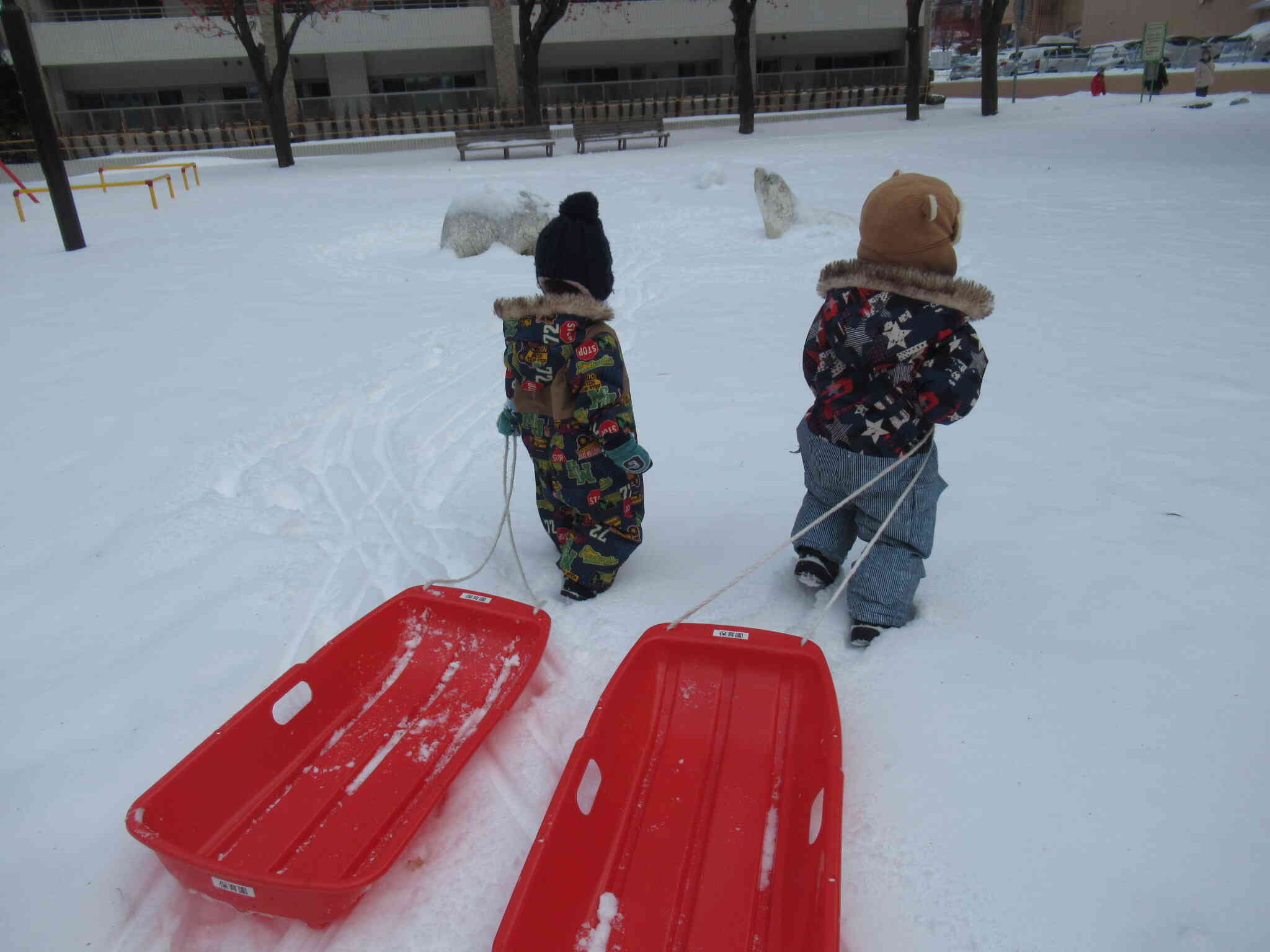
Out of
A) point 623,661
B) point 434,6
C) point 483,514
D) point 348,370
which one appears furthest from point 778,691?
point 434,6

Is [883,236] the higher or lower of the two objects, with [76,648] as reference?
higher

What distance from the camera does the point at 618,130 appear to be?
59.7 ft

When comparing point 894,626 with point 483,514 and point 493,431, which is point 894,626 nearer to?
point 483,514

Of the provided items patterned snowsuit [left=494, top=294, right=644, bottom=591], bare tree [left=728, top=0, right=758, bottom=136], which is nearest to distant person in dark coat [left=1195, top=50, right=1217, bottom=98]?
bare tree [left=728, top=0, right=758, bottom=136]

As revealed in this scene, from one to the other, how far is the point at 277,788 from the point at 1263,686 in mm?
2669

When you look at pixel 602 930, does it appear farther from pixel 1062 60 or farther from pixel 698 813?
pixel 1062 60

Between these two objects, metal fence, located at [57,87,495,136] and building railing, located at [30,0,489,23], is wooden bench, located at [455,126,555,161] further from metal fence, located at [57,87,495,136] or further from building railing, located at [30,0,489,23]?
building railing, located at [30,0,489,23]

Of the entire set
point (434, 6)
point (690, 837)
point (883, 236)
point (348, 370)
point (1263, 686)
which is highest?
point (434, 6)

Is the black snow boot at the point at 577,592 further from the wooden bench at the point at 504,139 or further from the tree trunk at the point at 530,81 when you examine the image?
the tree trunk at the point at 530,81

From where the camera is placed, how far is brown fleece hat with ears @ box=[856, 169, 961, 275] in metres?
2.19

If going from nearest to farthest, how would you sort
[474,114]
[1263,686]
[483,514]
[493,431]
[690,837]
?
[690,837] → [1263,686] → [483,514] → [493,431] → [474,114]

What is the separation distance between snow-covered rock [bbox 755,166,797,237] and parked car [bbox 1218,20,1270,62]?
1069 inches

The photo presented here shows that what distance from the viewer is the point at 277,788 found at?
2148mm

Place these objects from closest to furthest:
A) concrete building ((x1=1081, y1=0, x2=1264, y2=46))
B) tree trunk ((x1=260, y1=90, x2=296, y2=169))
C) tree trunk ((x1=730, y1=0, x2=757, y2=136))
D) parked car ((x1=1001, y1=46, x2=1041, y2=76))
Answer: tree trunk ((x1=260, y1=90, x2=296, y2=169)) → tree trunk ((x1=730, y1=0, x2=757, y2=136)) → parked car ((x1=1001, y1=46, x2=1041, y2=76)) → concrete building ((x1=1081, y1=0, x2=1264, y2=46))
